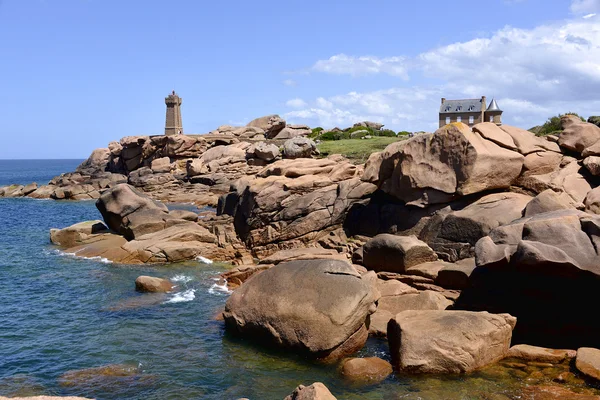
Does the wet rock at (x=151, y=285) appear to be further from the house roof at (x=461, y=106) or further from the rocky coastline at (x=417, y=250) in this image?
the house roof at (x=461, y=106)

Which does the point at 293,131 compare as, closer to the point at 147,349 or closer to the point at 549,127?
the point at 549,127

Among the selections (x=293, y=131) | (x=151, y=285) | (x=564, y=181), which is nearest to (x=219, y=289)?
(x=151, y=285)

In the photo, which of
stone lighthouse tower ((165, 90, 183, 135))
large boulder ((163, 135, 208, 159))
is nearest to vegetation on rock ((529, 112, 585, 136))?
large boulder ((163, 135, 208, 159))

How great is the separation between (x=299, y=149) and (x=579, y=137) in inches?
1402

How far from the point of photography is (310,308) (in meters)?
16.9

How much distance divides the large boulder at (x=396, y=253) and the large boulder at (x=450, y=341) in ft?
18.7

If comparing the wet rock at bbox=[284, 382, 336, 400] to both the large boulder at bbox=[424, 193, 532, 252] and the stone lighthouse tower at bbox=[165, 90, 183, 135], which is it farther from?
the stone lighthouse tower at bbox=[165, 90, 183, 135]

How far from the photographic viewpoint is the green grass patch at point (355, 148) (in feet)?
190

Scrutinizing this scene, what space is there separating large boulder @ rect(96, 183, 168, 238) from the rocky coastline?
0.10m

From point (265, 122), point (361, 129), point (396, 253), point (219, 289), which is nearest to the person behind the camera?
point (396, 253)

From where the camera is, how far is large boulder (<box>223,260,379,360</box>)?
54.4 feet

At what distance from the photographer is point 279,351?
57.1 feet

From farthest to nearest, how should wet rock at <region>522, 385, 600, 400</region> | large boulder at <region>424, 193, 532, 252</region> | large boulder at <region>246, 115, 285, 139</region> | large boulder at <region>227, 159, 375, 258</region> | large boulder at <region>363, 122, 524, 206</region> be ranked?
large boulder at <region>246, 115, 285, 139</region>, large boulder at <region>227, 159, 375, 258</region>, large boulder at <region>363, 122, 524, 206</region>, large boulder at <region>424, 193, 532, 252</region>, wet rock at <region>522, 385, 600, 400</region>

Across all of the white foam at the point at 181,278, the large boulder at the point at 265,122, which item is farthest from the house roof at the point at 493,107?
the white foam at the point at 181,278
